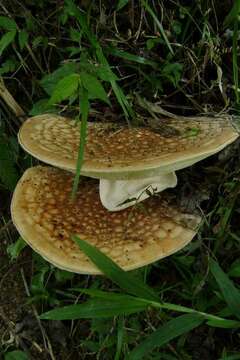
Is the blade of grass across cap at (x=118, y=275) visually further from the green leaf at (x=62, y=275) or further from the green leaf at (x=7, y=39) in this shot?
the green leaf at (x=7, y=39)

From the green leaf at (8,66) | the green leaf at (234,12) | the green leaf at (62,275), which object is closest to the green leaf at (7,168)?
the green leaf at (8,66)

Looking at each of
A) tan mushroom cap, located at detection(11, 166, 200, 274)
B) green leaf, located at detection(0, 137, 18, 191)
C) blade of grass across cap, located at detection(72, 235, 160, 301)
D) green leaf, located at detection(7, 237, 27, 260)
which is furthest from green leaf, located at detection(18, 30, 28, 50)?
blade of grass across cap, located at detection(72, 235, 160, 301)

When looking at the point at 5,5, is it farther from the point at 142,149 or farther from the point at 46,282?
the point at 46,282

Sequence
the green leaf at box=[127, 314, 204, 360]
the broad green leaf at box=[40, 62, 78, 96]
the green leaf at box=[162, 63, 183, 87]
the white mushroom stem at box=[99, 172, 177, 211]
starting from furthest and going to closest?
the green leaf at box=[162, 63, 183, 87], the broad green leaf at box=[40, 62, 78, 96], the white mushroom stem at box=[99, 172, 177, 211], the green leaf at box=[127, 314, 204, 360]

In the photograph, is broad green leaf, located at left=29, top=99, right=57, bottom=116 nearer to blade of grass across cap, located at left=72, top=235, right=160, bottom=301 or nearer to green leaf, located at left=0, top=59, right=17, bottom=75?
green leaf, located at left=0, top=59, right=17, bottom=75

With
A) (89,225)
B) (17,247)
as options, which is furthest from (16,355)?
(89,225)

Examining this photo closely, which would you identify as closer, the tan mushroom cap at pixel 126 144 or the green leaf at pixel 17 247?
the tan mushroom cap at pixel 126 144

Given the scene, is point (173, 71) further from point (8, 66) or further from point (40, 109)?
point (8, 66)

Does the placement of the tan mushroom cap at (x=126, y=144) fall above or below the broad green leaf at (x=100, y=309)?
above
